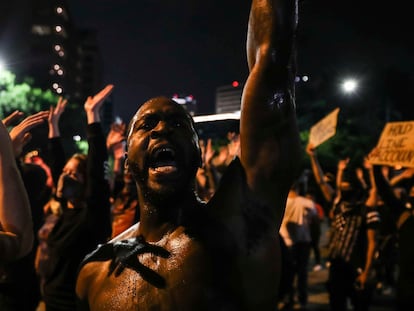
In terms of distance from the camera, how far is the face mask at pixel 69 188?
400cm

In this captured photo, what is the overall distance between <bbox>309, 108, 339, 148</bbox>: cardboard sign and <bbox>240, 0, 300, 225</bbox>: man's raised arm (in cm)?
569

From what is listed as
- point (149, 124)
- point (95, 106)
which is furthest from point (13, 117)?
point (149, 124)

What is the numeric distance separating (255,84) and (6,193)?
4.38 ft

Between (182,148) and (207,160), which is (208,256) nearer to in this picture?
(182,148)

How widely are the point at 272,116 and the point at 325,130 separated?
6151mm

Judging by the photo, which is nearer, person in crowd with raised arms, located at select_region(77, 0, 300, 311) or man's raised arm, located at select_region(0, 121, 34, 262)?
person in crowd with raised arms, located at select_region(77, 0, 300, 311)

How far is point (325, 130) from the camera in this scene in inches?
301

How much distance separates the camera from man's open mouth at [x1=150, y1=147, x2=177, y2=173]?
1.75m

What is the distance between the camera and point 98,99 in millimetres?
4164

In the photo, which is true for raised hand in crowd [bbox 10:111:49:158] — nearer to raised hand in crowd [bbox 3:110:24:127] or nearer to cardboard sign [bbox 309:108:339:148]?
raised hand in crowd [bbox 3:110:24:127]

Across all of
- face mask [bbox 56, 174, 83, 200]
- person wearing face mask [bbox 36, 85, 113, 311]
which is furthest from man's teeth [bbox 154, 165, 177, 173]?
face mask [bbox 56, 174, 83, 200]

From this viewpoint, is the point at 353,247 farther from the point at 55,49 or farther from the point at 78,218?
the point at 55,49

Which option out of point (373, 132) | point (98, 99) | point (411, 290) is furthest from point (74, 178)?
point (373, 132)

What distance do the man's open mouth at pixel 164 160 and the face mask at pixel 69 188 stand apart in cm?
237
